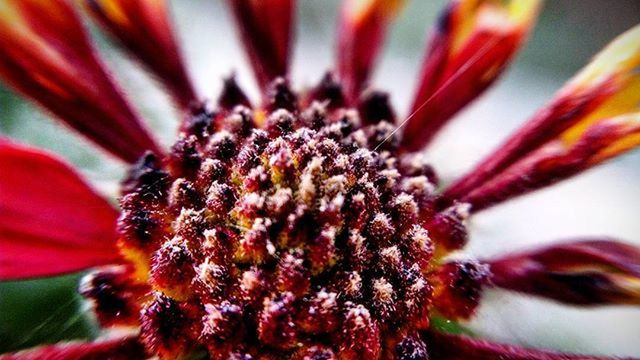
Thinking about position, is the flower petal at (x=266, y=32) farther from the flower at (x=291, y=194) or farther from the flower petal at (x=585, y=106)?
the flower petal at (x=585, y=106)

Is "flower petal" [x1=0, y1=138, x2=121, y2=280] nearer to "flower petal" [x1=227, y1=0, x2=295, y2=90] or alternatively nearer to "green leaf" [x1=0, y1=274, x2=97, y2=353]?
"green leaf" [x1=0, y1=274, x2=97, y2=353]

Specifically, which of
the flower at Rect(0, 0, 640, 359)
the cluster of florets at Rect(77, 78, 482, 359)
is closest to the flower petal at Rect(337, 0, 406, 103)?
the flower at Rect(0, 0, 640, 359)

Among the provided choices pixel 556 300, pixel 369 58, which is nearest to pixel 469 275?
pixel 556 300

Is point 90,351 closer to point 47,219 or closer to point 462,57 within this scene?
point 47,219

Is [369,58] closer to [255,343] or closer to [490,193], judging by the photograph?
[490,193]

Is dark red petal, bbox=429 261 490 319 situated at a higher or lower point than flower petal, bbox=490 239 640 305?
lower

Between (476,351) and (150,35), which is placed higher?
(150,35)

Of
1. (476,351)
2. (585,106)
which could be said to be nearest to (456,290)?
(476,351)
